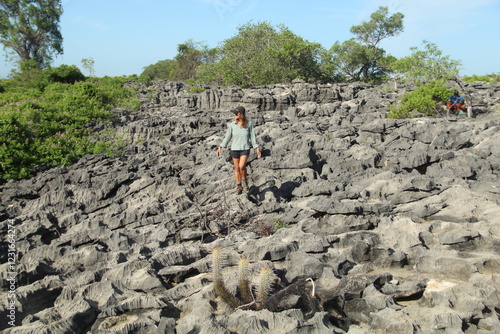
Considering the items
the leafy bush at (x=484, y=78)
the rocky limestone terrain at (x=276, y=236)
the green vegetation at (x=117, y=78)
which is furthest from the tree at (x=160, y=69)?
the rocky limestone terrain at (x=276, y=236)

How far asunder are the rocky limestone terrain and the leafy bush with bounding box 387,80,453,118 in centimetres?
233

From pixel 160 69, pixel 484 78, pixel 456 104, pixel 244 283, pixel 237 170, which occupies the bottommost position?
pixel 244 283

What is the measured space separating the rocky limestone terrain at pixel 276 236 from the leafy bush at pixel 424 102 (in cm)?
233

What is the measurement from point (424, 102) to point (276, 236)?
11270mm

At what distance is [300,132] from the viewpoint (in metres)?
11.8

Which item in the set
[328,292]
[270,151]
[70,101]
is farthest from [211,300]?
[70,101]

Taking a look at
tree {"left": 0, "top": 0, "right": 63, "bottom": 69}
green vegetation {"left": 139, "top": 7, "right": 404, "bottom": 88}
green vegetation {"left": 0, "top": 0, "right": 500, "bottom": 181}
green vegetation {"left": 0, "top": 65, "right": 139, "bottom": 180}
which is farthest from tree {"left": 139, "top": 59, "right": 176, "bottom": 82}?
green vegetation {"left": 0, "top": 65, "right": 139, "bottom": 180}

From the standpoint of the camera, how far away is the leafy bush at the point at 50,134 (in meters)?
12.1

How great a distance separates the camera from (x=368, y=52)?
38719mm

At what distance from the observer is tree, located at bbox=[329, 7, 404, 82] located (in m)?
38.0

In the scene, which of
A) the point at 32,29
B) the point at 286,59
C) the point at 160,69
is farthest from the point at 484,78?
the point at 160,69

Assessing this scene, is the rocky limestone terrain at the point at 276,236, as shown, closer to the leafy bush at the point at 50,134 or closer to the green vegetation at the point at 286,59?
the leafy bush at the point at 50,134

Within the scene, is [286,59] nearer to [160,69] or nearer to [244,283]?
[244,283]

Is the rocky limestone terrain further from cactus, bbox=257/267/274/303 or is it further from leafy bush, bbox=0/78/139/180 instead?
leafy bush, bbox=0/78/139/180
